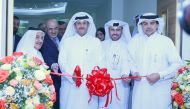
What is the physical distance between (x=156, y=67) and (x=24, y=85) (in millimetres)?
1731

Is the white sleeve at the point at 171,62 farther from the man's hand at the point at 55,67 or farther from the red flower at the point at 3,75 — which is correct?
the red flower at the point at 3,75

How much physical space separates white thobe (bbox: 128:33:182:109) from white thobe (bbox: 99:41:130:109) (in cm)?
39

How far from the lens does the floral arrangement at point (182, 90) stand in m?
3.44

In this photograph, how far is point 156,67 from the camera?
4176 mm

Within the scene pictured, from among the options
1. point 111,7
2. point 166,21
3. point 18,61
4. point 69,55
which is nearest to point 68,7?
point 111,7

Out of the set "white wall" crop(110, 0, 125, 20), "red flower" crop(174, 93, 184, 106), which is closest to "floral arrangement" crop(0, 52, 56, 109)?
"red flower" crop(174, 93, 184, 106)

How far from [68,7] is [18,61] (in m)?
6.71

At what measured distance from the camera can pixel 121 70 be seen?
4.57m

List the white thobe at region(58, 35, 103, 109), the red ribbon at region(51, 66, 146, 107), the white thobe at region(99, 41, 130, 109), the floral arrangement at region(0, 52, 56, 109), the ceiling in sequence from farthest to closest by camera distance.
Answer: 1. the ceiling
2. the white thobe at region(99, 41, 130, 109)
3. the white thobe at region(58, 35, 103, 109)
4. the red ribbon at region(51, 66, 146, 107)
5. the floral arrangement at region(0, 52, 56, 109)

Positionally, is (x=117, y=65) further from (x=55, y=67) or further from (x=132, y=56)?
(x=55, y=67)

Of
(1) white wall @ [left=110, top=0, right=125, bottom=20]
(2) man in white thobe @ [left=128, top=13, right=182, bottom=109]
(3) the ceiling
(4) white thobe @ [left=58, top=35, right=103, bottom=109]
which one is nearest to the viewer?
(2) man in white thobe @ [left=128, top=13, right=182, bottom=109]

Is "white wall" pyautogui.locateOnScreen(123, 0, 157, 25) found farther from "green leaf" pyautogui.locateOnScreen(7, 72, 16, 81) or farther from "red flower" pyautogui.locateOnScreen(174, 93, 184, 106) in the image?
"green leaf" pyautogui.locateOnScreen(7, 72, 16, 81)

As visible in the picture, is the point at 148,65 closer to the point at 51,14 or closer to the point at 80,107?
the point at 80,107

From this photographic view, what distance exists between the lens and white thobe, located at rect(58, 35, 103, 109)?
4.43 meters
